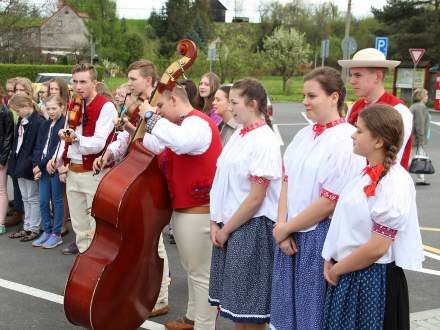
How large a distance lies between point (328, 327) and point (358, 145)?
36.0 inches

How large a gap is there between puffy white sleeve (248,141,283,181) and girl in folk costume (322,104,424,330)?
1.99 feet

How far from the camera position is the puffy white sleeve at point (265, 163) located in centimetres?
325

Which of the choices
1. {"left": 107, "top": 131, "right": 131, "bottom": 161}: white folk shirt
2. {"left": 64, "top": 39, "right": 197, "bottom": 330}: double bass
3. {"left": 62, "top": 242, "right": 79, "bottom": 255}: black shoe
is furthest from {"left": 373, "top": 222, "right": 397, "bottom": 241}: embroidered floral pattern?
{"left": 62, "top": 242, "right": 79, "bottom": 255}: black shoe

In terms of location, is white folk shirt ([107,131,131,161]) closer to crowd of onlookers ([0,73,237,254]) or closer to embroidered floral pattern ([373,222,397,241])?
crowd of onlookers ([0,73,237,254])

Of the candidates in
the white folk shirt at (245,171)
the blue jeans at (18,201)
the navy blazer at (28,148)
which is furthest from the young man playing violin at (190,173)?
the blue jeans at (18,201)

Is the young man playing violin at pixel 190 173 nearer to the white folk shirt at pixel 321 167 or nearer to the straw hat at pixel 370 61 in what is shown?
the white folk shirt at pixel 321 167

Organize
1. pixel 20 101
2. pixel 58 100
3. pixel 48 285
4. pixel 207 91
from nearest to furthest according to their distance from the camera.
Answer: pixel 48 285 → pixel 207 91 → pixel 58 100 → pixel 20 101

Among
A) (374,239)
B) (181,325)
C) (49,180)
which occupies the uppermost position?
(374,239)

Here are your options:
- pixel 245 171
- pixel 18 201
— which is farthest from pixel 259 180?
pixel 18 201

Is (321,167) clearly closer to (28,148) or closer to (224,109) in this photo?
(224,109)

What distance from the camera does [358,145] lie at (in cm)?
270

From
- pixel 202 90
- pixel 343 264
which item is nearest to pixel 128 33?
pixel 202 90

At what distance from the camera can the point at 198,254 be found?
3.81 m

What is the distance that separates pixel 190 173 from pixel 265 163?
60 centimetres
